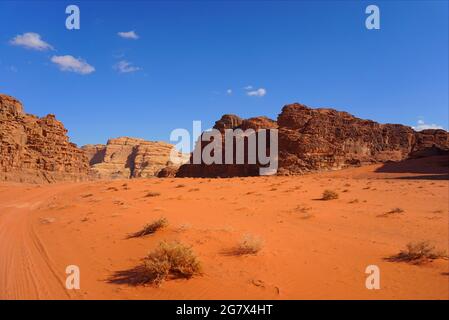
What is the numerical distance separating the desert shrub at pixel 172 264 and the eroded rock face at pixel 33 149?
48.1m

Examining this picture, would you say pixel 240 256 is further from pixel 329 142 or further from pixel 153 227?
pixel 329 142

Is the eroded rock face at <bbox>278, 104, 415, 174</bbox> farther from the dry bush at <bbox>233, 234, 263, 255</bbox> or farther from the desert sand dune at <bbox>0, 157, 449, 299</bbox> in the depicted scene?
the dry bush at <bbox>233, 234, 263, 255</bbox>

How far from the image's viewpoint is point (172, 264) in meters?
5.18

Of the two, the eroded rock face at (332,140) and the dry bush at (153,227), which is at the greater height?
the eroded rock face at (332,140)

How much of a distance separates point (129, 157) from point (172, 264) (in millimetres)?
137266

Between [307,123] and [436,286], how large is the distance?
45.9 meters

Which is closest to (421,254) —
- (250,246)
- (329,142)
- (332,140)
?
(250,246)

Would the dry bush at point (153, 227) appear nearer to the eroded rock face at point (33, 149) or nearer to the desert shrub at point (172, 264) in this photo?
the desert shrub at point (172, 264)

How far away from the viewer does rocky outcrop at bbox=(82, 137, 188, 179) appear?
12194 centimetres

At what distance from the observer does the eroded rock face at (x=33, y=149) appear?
47.3 meters

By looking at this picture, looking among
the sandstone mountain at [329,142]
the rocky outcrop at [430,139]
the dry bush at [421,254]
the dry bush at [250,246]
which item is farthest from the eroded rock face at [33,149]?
the rocky outcrop at [430,139]

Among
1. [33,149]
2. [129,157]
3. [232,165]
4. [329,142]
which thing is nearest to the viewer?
[329,142]

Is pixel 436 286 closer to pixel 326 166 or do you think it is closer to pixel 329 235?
pixel 329 235

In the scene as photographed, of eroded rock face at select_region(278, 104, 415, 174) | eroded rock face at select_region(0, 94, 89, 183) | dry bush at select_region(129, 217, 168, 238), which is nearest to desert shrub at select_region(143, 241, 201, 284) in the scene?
dry bush at select_region(129, 217, 168, 238)
